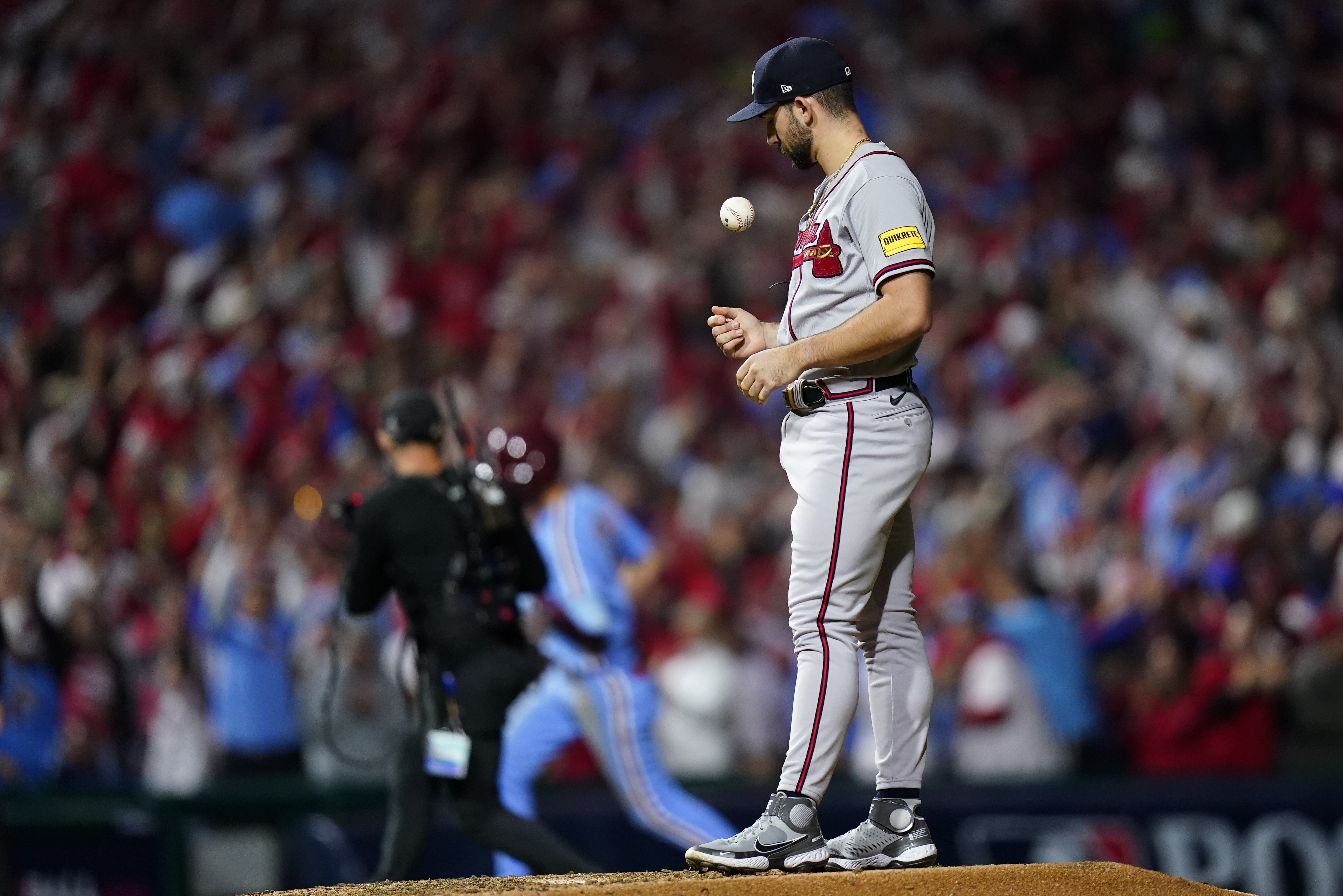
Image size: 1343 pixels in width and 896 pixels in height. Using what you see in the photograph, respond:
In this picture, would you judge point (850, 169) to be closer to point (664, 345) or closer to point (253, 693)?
point (253, 693)

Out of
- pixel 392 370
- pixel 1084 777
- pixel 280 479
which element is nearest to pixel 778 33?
pixel 392 370

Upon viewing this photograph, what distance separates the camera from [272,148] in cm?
1463

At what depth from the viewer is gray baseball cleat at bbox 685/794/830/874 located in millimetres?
4281

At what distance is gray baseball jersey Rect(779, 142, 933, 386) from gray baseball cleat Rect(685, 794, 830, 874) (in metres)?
1.12

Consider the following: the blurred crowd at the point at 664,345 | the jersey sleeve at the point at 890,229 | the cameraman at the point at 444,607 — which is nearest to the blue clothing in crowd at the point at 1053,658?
the blurred crowd at the point at 664,345

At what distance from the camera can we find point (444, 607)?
20.0 feet

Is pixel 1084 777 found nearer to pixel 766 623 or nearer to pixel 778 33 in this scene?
pixel 766 623

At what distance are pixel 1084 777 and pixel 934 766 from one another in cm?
93

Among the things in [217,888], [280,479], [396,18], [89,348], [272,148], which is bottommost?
[217,888]

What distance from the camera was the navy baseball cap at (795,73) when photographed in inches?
173

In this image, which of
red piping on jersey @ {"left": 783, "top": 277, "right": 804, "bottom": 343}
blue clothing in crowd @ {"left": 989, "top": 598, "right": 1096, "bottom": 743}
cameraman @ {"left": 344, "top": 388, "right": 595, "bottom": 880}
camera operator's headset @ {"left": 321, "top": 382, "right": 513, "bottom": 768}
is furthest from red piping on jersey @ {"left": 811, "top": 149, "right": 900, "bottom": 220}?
blue clothing in crowd @ {"left": 989, "top": 598, "right": 1096, "bottom": 743}

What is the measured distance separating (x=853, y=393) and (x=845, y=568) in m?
0.45

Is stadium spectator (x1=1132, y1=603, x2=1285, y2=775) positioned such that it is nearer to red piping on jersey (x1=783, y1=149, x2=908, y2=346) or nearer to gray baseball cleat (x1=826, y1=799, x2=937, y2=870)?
gray baseball cleat (x1=826, y1=799, x2=937, y2=870)

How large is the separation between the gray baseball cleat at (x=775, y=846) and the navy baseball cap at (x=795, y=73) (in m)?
1.78
